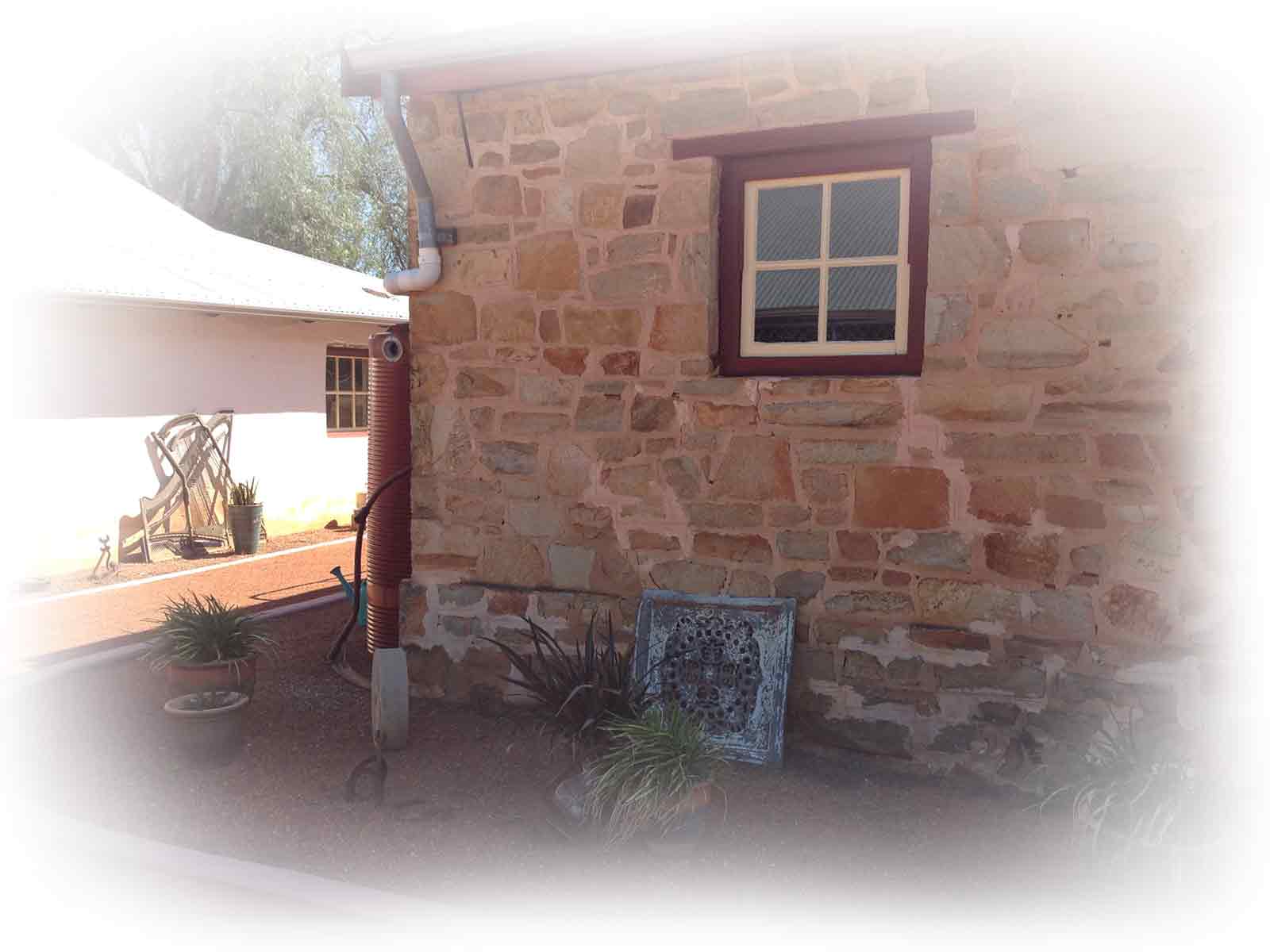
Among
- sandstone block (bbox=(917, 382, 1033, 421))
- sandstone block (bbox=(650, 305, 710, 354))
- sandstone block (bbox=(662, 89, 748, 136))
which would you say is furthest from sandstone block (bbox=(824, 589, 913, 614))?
sandstone block (bbox=(662, 89, 748, 136))

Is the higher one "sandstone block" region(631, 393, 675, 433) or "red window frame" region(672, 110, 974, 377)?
"red window frame" region(672, 110, 974, 377)

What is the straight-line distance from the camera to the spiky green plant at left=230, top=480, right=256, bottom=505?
9.62m

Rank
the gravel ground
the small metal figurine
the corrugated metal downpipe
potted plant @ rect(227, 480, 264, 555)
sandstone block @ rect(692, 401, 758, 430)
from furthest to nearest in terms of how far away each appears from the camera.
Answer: potted plant @ rect(227, 480, 264, 555), the small metal figurine, the corrugated metal downpipe, sandstone block @ rect(692, 401, 758, 430), the gravel ground

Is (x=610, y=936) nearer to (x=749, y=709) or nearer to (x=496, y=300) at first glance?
(x=749, y=709)

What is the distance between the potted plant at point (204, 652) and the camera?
4469mm

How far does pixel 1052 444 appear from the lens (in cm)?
387

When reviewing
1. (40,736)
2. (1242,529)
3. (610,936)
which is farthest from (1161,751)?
(40,736)

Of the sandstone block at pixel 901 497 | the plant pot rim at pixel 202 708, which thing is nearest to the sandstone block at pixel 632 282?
the sandstone block at pixel 901 497

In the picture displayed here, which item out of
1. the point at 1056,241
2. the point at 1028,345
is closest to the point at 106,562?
the point at 1028,345

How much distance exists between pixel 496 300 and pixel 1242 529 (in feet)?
11.4

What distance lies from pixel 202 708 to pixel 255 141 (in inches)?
661

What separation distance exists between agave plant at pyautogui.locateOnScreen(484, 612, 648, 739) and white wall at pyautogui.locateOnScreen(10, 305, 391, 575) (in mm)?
5865

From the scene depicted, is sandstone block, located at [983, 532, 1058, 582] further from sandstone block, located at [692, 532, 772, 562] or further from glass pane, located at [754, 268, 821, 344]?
glass pane, located at [754, 268, 821, 344]

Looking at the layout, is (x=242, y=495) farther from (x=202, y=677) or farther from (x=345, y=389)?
(x=202, y=677)
